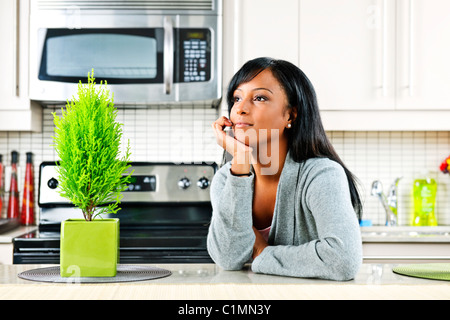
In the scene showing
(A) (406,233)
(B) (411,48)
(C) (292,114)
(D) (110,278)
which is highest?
(B) (411,48)

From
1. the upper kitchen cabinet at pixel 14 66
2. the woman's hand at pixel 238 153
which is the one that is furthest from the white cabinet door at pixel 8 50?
Answer: the woman's hand at pixel 238 153

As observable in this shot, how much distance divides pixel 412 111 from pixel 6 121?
6.04 feet

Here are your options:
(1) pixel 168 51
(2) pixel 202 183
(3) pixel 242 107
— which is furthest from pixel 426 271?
(1) pixel 168 51

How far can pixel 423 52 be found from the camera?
8.46 ft

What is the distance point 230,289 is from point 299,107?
0.70 meters

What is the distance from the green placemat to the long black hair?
0.29 metres

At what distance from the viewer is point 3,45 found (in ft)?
8.29

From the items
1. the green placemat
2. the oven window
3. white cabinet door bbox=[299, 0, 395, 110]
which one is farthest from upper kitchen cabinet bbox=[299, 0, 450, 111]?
the green placemat

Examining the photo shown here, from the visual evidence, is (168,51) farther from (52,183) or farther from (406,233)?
(406,233)

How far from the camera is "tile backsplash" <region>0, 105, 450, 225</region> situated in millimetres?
2924

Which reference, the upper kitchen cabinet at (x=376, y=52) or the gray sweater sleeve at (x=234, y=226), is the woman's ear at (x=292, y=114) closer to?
the gray sweater sleeve at (x=234, y=226)

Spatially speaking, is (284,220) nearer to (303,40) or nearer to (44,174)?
(303,40)

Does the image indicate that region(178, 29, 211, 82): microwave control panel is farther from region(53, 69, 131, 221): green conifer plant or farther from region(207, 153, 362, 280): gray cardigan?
region(53, 69, 131, 221): green conifer plant
